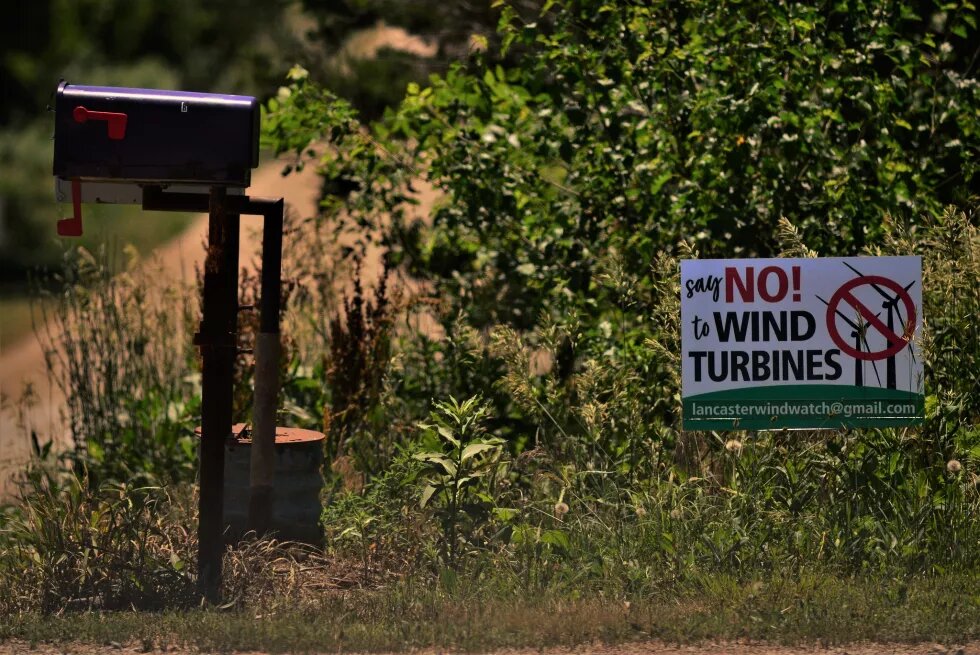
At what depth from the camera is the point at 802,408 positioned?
6.11 m

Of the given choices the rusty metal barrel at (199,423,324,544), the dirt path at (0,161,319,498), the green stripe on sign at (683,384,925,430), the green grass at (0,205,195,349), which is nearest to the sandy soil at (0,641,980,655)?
the rusty metal barrel at (199,423,324,544)

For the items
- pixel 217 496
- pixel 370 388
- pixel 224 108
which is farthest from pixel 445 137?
pixel 217 496

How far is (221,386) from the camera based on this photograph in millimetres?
5820

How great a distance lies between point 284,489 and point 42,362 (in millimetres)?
8388

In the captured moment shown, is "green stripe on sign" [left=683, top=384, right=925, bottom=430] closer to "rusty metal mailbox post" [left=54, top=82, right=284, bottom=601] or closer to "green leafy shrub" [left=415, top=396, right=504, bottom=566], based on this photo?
"green leafy shrub" [left=415, top=396, right=504, bottom=566]

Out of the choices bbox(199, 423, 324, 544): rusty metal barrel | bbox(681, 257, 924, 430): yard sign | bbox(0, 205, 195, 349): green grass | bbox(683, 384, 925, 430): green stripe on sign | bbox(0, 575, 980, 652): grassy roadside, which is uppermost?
bbox(0, 205, 195, 349): green grass

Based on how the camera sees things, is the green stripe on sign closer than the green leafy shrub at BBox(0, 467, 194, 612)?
No

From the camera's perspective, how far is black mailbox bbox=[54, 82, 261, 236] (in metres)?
5.42

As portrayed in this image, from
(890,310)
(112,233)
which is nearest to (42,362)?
(890,310)

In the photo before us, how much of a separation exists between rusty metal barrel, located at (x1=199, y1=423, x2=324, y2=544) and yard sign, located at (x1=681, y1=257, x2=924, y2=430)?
1.81 meters

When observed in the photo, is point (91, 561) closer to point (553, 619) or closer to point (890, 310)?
point (553, 619)

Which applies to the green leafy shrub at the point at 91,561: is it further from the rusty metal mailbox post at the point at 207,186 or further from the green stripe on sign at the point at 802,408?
the green stripe on sign at the point at 802,408

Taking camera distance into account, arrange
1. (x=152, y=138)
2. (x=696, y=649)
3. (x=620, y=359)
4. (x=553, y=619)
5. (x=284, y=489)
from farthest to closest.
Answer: (x=620, y=359) < (x=284, y=489) < (x=152, y=138) < (x=553, y=619) < (x=696, y=649)

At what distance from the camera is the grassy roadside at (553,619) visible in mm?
5004
